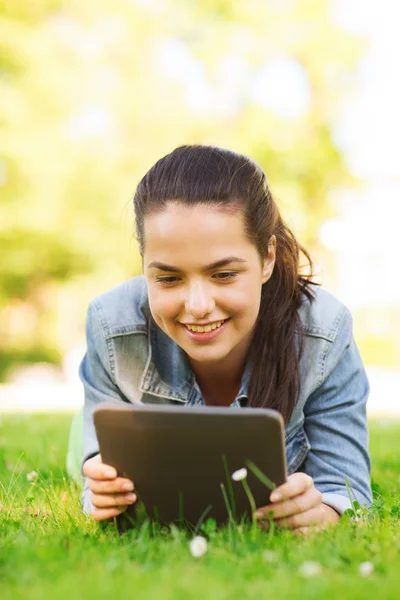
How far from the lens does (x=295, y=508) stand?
236cm

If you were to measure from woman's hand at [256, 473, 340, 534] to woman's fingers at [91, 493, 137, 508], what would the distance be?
0.40 metres

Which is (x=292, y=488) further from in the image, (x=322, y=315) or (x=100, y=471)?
(x=322, y=315)

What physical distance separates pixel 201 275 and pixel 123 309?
677mm

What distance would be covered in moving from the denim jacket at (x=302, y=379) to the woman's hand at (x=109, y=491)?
48 centimetres

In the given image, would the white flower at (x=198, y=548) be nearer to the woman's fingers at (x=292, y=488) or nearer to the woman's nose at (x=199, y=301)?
the woman's fingers at (x=292, y=488)

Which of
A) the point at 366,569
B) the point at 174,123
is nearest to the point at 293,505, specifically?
the point at 366,569

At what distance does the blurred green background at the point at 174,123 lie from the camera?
15133 mm

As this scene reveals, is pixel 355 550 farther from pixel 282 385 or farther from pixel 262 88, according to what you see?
pixel 262 88

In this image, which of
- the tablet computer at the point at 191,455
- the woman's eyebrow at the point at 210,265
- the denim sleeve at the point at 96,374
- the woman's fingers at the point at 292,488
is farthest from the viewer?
the denim sleeve at the point at 96,374

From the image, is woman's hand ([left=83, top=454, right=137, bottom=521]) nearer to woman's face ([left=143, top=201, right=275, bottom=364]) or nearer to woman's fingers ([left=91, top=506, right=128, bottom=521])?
woman's fingers ([left=91, top=506, right=128, bottom=521])

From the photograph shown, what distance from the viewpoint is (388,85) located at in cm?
1686

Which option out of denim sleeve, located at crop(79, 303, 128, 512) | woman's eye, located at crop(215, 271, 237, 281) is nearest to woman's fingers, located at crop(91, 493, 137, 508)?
denim sleeve, located at crop(79, 303, 128, 512)

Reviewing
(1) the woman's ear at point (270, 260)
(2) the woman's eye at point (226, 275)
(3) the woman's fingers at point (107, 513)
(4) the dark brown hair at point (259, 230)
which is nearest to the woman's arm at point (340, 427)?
(4) the dark brown hair at point (259, 230)

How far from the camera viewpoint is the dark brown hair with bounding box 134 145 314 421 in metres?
2.75
